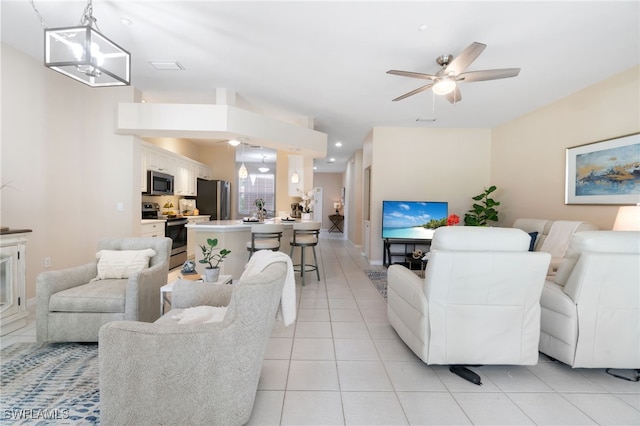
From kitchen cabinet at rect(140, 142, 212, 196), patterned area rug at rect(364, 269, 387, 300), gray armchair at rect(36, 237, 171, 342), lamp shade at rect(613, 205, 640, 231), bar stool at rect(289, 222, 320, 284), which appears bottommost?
patterned area rug at rect(364, 269, 387, 300)

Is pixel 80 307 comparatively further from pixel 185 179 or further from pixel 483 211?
pixel 483 211

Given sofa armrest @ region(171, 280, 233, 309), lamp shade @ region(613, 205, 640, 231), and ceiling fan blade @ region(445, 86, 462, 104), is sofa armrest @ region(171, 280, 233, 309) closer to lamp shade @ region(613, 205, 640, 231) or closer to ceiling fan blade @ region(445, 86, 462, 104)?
ceiling fan blade @ region(445, 86, 462, 104)

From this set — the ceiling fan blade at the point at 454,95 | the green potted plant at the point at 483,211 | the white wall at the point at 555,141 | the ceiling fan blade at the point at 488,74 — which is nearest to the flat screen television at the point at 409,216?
the green potted plant at the point at 483,211

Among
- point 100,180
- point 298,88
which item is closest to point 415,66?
point 298,88

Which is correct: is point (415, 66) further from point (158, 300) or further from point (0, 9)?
point (0, 9)

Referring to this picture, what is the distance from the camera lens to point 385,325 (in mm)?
2928

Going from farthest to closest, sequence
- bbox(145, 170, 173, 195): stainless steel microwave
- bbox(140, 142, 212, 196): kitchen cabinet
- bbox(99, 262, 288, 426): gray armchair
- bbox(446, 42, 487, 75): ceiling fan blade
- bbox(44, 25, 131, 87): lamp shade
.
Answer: bbox(145, 170, 173, 195): stainless steel microwave < bbox(140, 142, 212, 196): kitchen cabinet < bbox(446, 42, 487, 75): ceiling fan blade < bbox(44, 25, 131, 87): lamp shade < bbox(99, 262, 288, 426): gray armchair

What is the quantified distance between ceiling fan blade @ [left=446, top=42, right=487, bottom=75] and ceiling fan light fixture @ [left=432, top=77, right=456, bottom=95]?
8 cm

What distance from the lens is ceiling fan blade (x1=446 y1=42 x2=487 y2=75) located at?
2271mm

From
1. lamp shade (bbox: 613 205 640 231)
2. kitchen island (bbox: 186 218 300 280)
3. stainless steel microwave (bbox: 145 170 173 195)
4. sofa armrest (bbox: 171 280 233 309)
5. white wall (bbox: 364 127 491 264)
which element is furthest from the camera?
white wall (bbox: 364 127 491 264)

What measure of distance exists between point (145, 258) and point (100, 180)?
201 centimetres

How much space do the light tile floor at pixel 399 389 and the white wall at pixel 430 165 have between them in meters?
3.67

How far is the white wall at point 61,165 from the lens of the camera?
9.80 feet

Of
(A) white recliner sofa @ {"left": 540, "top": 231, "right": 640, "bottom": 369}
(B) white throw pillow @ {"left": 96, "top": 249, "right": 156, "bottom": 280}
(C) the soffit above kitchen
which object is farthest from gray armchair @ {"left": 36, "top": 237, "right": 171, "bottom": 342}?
(A) white recliner sofa @ {"left": 540, "top": 231, "right": 640, "bottom": 369}
